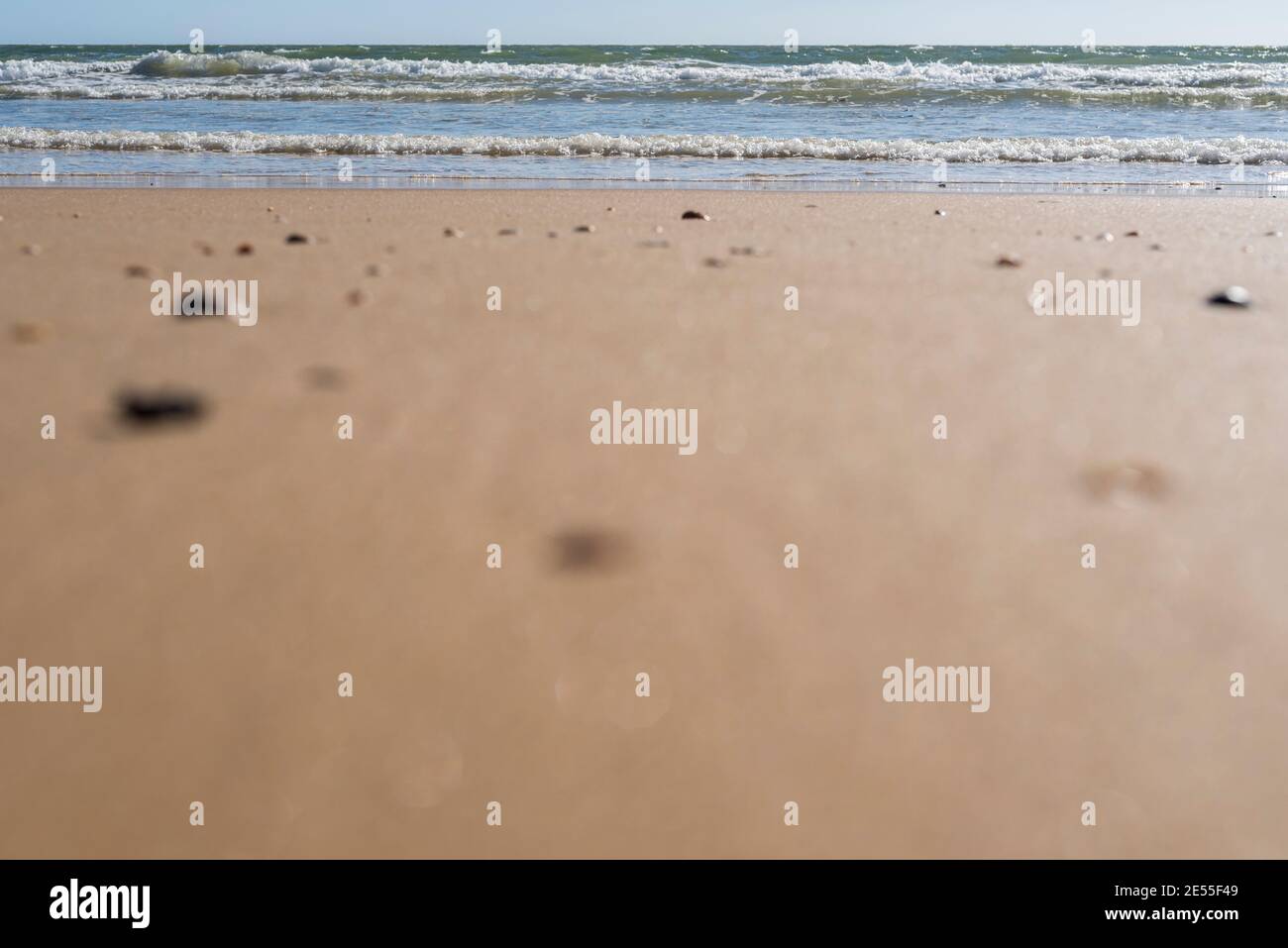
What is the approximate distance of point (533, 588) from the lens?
4.59 feet

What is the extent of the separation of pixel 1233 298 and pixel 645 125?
399 inches

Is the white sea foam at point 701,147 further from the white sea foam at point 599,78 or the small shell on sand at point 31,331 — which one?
the small shell on sand at point 31,331

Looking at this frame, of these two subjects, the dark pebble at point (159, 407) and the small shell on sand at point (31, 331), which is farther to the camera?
the small shell on sand at point (31, 331)

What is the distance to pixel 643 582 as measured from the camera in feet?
4.68

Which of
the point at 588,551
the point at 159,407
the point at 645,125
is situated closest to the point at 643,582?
the point at 588,551

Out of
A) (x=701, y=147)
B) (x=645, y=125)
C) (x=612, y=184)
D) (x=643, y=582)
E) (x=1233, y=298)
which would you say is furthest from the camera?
(x=645, y=125)

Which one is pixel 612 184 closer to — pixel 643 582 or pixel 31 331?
pixel 31 331

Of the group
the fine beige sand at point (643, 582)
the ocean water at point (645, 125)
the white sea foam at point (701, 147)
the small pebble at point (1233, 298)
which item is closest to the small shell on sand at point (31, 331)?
the fine beige sand at point (643, 582)

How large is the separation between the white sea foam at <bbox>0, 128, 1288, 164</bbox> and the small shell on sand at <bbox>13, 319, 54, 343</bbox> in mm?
7918

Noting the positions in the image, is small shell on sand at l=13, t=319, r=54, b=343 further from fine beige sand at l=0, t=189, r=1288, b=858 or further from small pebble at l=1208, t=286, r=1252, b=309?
small pebble at l=1208, t=286, r=1252, b=309

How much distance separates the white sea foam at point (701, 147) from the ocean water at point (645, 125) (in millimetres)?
30

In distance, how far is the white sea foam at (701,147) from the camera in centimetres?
1009

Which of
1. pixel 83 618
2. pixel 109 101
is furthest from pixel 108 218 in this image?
pixel 109 101

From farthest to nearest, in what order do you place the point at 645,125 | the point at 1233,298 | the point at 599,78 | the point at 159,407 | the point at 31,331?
the point at 599,78
the point at 645,125
the point at 1233,298
the point at 31,331
the point at 159,407
